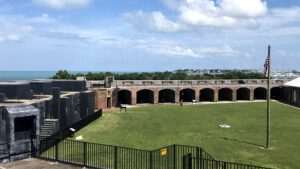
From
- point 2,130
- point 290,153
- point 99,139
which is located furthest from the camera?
point 99,139

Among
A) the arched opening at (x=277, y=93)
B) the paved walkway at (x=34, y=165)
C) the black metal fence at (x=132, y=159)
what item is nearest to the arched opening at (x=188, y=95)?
the arched opening at (x=277, y=93)

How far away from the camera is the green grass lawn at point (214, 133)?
19.1m

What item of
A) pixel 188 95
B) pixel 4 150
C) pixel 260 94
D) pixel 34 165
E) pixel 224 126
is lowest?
pixel 224 126

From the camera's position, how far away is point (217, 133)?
1002 inches

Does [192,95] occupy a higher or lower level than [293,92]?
lower

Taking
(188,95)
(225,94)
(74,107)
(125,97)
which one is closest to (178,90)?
(188,95)

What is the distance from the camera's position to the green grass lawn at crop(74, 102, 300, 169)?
62.5ft

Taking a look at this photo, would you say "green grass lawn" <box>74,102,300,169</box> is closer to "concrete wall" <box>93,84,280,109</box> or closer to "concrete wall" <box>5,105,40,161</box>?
"concrete wall" <box>5,105,40,161</box>

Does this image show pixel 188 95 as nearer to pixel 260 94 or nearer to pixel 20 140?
pixel 260 94

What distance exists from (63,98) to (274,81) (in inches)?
1834

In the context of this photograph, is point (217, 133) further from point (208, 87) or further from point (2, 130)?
point (208, 87)

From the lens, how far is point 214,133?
2547 centimetres

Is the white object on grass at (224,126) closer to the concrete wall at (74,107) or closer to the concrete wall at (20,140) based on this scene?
the concrete wall at (74,107)

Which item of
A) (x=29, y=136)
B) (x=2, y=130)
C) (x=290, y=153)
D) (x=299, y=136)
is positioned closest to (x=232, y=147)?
(x=290, y=153)
